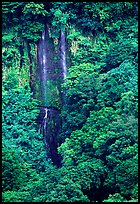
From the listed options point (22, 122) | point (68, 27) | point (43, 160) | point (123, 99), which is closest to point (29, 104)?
point (22, 122)

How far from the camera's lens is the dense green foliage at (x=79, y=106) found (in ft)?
34.2

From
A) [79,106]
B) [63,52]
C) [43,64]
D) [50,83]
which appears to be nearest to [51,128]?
[50,83]

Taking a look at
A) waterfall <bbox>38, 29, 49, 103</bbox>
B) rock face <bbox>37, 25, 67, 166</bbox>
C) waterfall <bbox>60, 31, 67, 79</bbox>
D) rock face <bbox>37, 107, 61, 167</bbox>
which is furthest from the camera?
waterfall <bbox>60, 31, 67, 79</bbox>

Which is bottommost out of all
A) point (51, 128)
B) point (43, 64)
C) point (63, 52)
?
point (51, 128)

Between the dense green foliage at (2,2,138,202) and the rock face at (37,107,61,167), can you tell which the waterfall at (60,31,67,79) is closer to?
the dense green foliage at (2,2,138,202)

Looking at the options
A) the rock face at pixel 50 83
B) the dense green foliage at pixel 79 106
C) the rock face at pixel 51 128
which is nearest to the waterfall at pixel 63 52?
the rock face at pixel 50 83

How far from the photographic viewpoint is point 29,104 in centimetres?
1466

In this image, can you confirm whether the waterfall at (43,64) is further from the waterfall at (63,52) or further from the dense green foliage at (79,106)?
the waterfall at (63,52)

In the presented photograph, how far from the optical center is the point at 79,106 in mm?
13453

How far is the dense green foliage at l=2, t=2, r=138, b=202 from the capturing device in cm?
1042

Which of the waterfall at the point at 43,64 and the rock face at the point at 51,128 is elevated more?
the waterfall at the point at 43,64

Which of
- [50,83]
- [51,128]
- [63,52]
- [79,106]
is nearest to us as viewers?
[79,106]

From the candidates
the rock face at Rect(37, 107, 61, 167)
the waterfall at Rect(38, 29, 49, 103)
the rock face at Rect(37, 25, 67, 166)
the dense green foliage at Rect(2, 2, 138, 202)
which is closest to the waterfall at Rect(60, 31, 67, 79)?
the rock face at Rect(37, 25, 67, 166)

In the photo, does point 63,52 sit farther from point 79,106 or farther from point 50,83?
point 79,106
